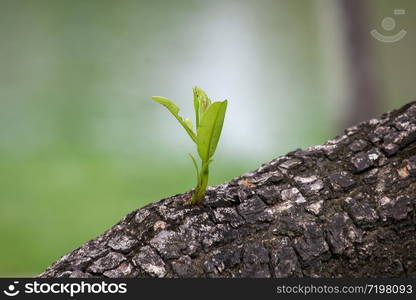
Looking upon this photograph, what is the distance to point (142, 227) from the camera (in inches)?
53.4

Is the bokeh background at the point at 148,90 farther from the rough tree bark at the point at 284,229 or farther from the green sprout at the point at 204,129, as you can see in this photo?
the green sprout at the point at 204,129

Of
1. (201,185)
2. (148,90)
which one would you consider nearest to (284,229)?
(201,185)

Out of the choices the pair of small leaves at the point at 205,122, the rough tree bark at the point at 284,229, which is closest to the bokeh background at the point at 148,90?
the rough tree bark at the point at 284,229

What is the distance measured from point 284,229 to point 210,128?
0.29 meters

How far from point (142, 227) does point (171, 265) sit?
132 millimetres

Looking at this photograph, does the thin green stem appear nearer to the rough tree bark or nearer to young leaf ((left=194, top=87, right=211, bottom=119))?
the rough tree bark

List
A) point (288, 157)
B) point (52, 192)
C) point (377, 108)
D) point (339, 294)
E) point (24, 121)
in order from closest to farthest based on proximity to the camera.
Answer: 1. point (339, 294)
2. point (288, 157)
3. point (377, 108)
4. point (52, 192)
5. point (24, 121)

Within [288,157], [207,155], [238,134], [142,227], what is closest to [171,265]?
[142,227]

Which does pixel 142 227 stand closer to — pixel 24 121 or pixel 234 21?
pixel 24 121

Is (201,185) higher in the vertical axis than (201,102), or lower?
lower

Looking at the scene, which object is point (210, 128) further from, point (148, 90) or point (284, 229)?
point (148, 90)

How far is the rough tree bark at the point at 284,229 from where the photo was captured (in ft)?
4.21

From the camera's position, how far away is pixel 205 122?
1354mm

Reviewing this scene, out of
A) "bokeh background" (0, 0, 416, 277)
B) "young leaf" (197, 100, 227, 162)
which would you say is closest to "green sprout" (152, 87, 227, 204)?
"young leaf" (197, 100, 227, 162)
